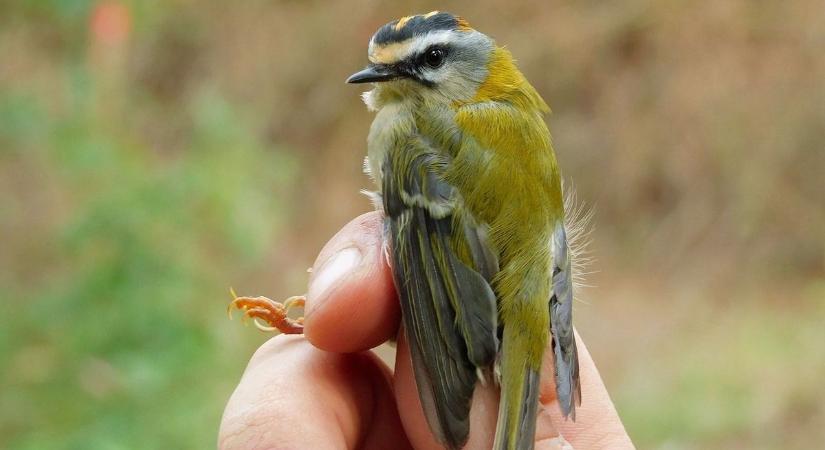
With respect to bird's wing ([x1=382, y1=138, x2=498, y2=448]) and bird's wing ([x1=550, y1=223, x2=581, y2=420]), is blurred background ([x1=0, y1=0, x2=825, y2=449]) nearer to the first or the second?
bird's wing ([x1=382, y1=138, x2=498, y2=448])

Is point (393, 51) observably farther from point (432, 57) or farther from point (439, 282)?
point (439, 282)

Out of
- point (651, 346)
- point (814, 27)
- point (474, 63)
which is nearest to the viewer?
point (474, 63)

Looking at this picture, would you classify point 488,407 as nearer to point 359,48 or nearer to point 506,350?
point 506,350

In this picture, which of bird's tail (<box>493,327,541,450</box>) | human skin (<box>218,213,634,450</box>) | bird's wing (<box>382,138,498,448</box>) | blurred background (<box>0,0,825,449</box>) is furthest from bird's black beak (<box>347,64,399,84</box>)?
blurred background (<box>0,0,825,449</box>)

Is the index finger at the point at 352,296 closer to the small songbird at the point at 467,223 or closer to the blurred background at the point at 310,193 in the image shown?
the small songbird at the point at 467,223

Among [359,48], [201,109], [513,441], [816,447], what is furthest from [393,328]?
[359,48]

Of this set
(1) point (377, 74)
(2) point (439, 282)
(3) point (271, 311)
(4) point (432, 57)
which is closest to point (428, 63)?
(4) point (432, 57)
